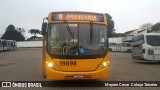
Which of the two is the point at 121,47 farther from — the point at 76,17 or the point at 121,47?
the point at 76,17

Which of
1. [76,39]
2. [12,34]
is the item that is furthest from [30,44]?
[76,39]

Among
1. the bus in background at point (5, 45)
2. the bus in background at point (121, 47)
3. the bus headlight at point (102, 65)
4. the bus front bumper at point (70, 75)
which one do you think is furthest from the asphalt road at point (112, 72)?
the bus in background at point (5, 45)

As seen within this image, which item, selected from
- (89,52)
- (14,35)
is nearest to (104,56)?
(89,52)

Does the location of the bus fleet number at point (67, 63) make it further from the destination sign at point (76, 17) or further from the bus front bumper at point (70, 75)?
the destination sign at point (76, 17)

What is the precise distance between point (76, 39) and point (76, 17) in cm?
97

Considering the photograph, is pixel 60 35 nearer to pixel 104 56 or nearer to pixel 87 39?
pixel 87 39

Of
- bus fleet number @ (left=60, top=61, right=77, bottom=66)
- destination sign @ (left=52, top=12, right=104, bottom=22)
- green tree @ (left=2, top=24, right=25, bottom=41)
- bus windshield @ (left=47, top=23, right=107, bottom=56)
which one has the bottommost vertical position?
bus fleet number @ (left=60, top=61, right=77, bottom=66)

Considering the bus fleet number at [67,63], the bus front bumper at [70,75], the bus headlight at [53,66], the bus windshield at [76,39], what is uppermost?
the bus windshield at [76,39]

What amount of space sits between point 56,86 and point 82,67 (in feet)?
4.15

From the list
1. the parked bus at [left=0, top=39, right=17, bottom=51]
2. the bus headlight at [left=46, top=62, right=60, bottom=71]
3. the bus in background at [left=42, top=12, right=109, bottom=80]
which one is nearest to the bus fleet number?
the bus in background at [left=42, top=12, right=109, bottom=80]

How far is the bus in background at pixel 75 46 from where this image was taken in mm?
11484

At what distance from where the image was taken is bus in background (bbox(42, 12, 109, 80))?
11484 mm

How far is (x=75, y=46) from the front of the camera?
1167 centimetres

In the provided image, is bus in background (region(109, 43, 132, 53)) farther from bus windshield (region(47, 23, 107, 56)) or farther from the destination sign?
bus windshield (region(47, 23, 107, 56))
